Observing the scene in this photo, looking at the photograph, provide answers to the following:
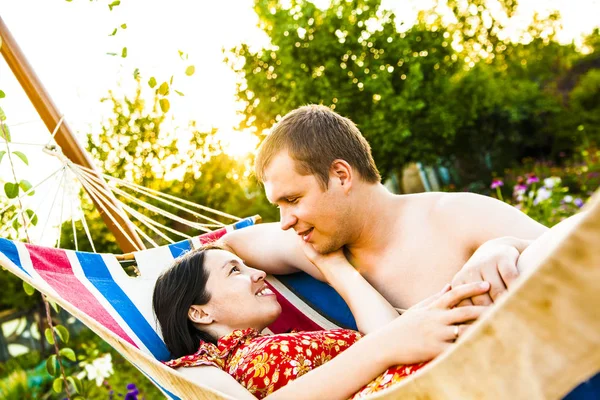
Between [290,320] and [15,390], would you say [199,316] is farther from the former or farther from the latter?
[15,390]

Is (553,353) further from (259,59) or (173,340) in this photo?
(259,59)

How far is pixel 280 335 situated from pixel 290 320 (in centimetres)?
45

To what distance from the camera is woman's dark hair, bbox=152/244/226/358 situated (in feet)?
6.13

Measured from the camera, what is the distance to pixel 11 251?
1768 millimetres

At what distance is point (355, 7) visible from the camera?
1023 cm

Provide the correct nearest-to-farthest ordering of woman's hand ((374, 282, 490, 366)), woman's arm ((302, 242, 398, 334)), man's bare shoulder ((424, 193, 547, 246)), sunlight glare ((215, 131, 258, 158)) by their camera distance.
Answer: woman's hand ((374, 282, 490, 366))
man's bare shoulder ((424, 193, 547, 246))
woman's arm ((302, 242, 398, 334))
sunlight glare ((215, 131, 258, 158))

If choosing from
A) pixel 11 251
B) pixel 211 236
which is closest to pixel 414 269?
pixel 211 236

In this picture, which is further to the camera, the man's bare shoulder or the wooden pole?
the wooden pole

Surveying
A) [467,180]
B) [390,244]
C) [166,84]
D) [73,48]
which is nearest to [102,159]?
[73,48]

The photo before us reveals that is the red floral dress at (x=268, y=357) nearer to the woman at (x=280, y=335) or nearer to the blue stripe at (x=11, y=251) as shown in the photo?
the woman at (x=280, y=335)

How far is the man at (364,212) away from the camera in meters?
1.69

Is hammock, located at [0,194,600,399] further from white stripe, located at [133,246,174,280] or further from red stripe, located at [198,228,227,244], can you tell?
red stripe, located at [198,228,227,244]

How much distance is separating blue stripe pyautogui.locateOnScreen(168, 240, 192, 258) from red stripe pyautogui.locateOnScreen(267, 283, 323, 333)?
45 cm

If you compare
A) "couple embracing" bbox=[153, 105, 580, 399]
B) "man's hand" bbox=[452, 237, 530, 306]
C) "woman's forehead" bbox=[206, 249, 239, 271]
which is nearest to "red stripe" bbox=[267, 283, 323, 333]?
"couple embracing" bbox=[153, 105, 580, 399]
